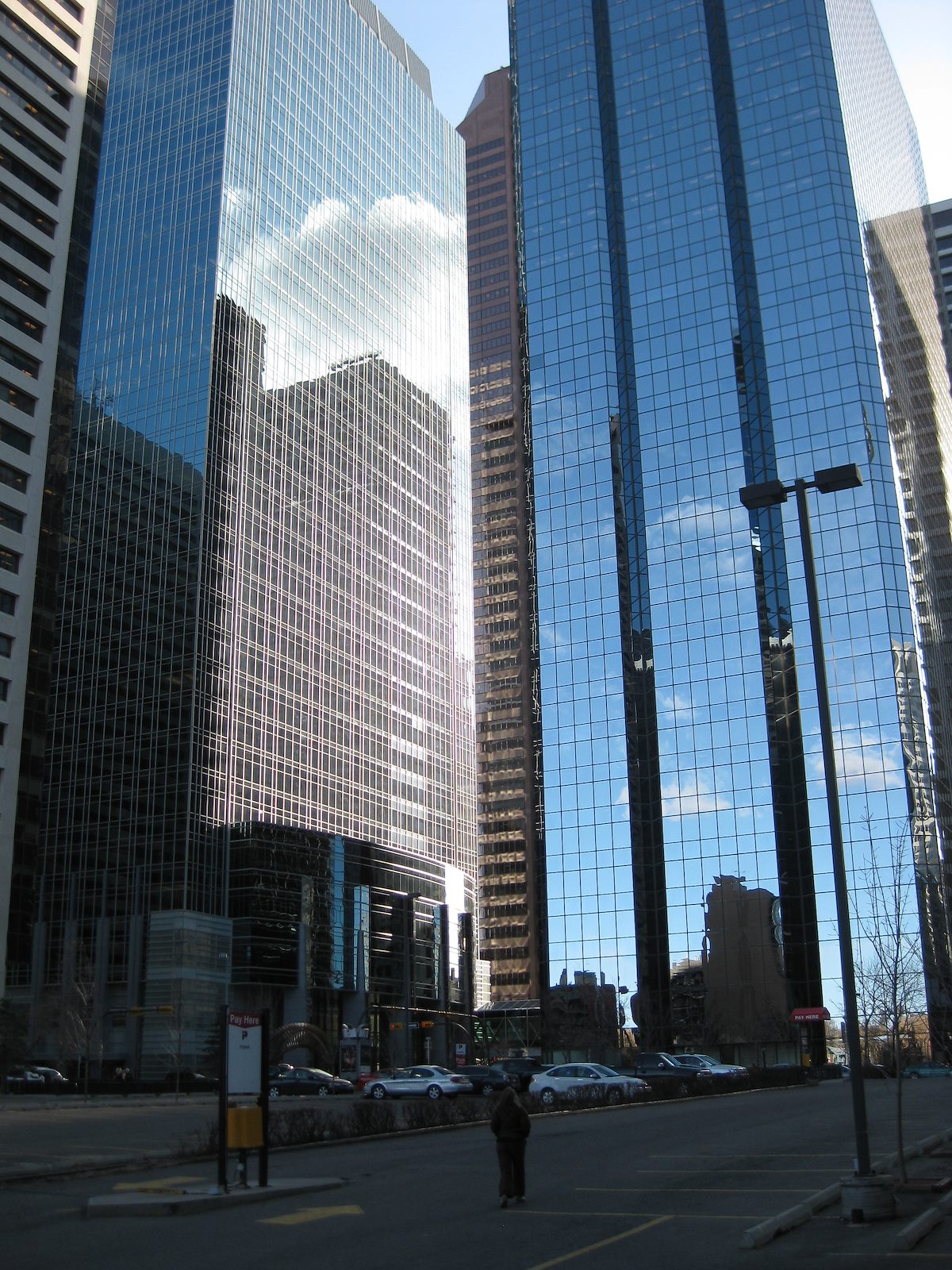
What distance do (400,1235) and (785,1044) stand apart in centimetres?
10296

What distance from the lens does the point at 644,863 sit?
12044cm

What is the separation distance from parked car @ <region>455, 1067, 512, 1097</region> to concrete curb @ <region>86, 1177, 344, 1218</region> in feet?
111

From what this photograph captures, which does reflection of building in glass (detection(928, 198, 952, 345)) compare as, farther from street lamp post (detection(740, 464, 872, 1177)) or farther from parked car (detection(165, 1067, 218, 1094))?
street lamp post (detection(740, 464, 872, 1177))

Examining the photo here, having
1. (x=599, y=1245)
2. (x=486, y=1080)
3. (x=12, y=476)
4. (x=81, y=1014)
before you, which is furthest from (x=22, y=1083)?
(x=599, y=1245)

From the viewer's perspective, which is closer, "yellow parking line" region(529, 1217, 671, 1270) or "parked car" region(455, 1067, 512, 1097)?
"yellow parking line" region(529, 1217, 671, 1270)

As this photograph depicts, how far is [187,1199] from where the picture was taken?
19188mm

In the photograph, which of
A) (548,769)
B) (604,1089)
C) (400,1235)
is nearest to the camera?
(400,1235)

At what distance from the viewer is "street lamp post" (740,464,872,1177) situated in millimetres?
16641

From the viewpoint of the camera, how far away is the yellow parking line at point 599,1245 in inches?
530

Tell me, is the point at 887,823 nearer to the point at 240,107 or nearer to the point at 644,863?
the point at 644,863

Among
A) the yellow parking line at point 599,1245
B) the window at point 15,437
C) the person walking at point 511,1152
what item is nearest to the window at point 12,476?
the window at point 15,437

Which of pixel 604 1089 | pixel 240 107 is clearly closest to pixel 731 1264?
pixel 604 1089

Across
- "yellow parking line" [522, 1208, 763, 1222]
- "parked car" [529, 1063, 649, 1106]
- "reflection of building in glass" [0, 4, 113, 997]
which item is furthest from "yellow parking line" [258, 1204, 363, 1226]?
"reflection of building in glass" [0, 4, 113, 997]

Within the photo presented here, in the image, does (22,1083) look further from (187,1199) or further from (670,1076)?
(187,1199)
